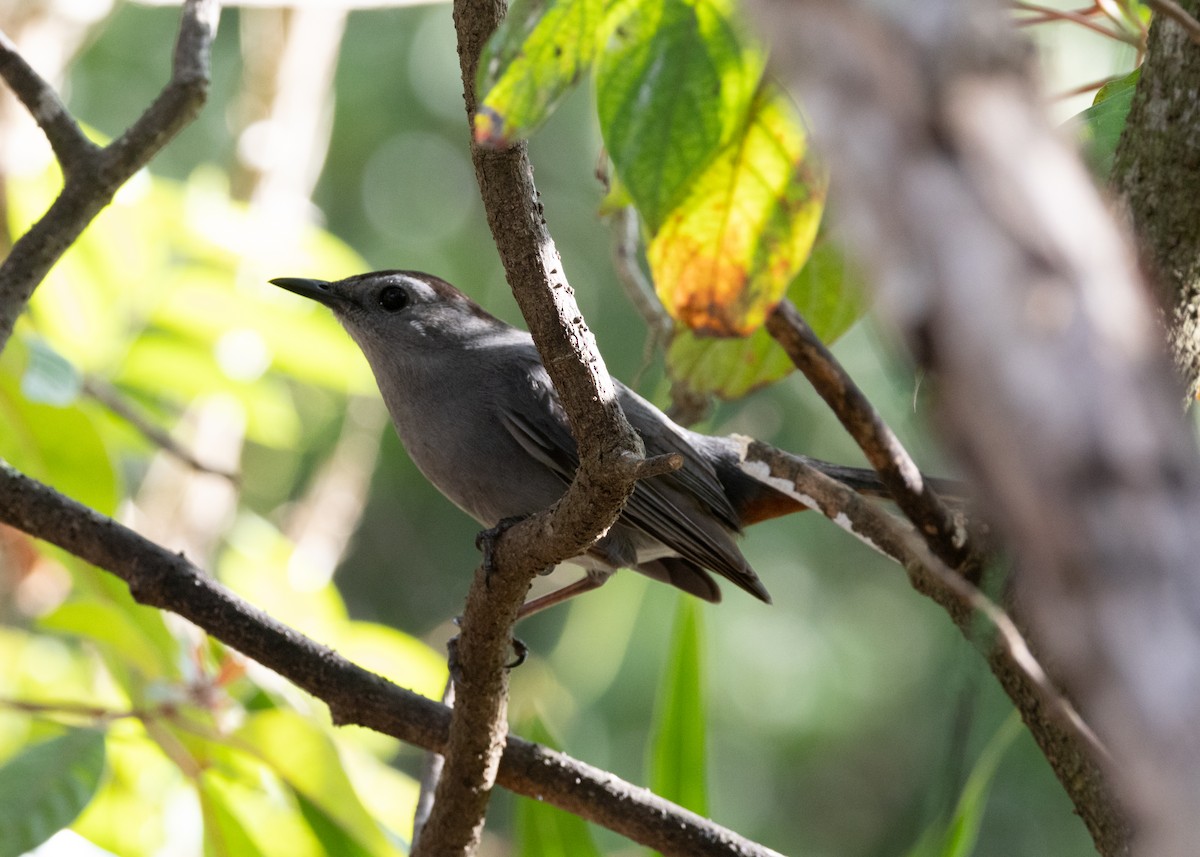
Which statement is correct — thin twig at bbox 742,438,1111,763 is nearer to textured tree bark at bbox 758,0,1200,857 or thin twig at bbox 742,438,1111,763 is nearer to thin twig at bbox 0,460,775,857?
thin twig at bbox 0,460,775,857

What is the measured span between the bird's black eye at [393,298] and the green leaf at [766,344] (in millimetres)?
1326

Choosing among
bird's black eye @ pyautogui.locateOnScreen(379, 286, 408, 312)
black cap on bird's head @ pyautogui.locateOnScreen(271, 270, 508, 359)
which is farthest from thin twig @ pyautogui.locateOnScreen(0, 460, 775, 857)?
bird's black eye @ pyautogui.locateOnScreen(379, 286, 408, 312)

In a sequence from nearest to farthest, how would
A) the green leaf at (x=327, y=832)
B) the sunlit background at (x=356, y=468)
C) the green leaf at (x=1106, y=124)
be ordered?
the green leaf at (x=1106, y=124) → the green leaf at (x=327, y=832) → the sunlit background at (x=356, y=468)

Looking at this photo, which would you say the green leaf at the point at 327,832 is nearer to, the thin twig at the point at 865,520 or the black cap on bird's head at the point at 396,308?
the thin twig at the point at 865,520

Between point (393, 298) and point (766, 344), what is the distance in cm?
159

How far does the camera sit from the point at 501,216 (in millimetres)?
1705

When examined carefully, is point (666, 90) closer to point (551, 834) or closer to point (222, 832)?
point (222, 832)

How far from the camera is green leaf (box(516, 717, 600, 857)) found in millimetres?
3193

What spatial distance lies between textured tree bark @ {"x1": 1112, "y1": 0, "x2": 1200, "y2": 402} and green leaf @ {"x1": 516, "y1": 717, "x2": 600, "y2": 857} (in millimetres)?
1906

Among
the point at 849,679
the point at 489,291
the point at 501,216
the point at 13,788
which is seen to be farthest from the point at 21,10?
the point at 849,679

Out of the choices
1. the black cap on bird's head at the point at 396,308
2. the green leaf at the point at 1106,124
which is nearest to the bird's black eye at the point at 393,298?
the black cap on bird's head at the point at 396,308

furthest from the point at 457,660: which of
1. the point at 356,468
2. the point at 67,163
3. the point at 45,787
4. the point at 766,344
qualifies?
the point at 356,468

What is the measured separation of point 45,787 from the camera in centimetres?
230

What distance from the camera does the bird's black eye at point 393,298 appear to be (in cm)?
377
